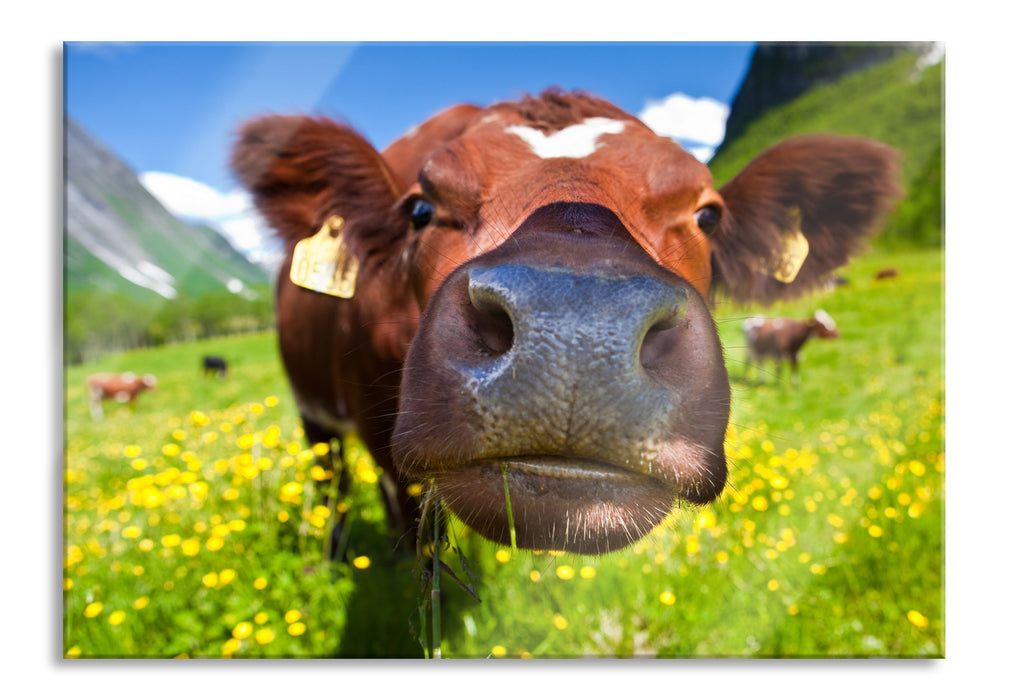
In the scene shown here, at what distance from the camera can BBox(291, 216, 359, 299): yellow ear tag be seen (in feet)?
7.05

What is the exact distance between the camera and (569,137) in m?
1.83

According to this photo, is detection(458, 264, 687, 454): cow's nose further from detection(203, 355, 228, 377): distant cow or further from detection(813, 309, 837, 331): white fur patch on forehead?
detection(813, 309, 837, 331): white fur patch on forehead

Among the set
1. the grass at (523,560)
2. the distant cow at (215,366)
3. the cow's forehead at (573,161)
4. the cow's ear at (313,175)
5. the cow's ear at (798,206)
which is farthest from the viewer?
the distant cow at (215,366)

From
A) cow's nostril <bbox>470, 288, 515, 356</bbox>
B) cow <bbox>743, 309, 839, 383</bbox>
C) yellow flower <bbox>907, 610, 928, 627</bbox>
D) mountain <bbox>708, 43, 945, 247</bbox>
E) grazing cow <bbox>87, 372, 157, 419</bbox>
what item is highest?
mountain <bbox>708, 43, 945, 247</bbox>

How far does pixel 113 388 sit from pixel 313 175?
1.22m

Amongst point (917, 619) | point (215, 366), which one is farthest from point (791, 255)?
point (215, 366)

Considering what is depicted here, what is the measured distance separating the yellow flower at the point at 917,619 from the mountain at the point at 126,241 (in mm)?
2984

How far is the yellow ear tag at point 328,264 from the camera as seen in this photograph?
215 centimetres

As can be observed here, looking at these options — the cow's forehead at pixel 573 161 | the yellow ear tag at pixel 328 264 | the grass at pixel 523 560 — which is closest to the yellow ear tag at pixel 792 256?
the grass at pixel 523 560

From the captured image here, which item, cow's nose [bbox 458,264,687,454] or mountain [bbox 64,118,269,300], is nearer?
cow's nose [bbox 458,264,687,454]

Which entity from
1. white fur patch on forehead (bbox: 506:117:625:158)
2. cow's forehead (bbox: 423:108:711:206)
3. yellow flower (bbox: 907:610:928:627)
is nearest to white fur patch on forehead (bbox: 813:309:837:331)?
yellow flower (bbox: 907:610:928:627)

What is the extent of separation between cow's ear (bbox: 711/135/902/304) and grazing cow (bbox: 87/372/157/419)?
2327mm

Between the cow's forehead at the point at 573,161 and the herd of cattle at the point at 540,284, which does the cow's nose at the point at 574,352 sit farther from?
the cow's forehead at the point at 573,161
